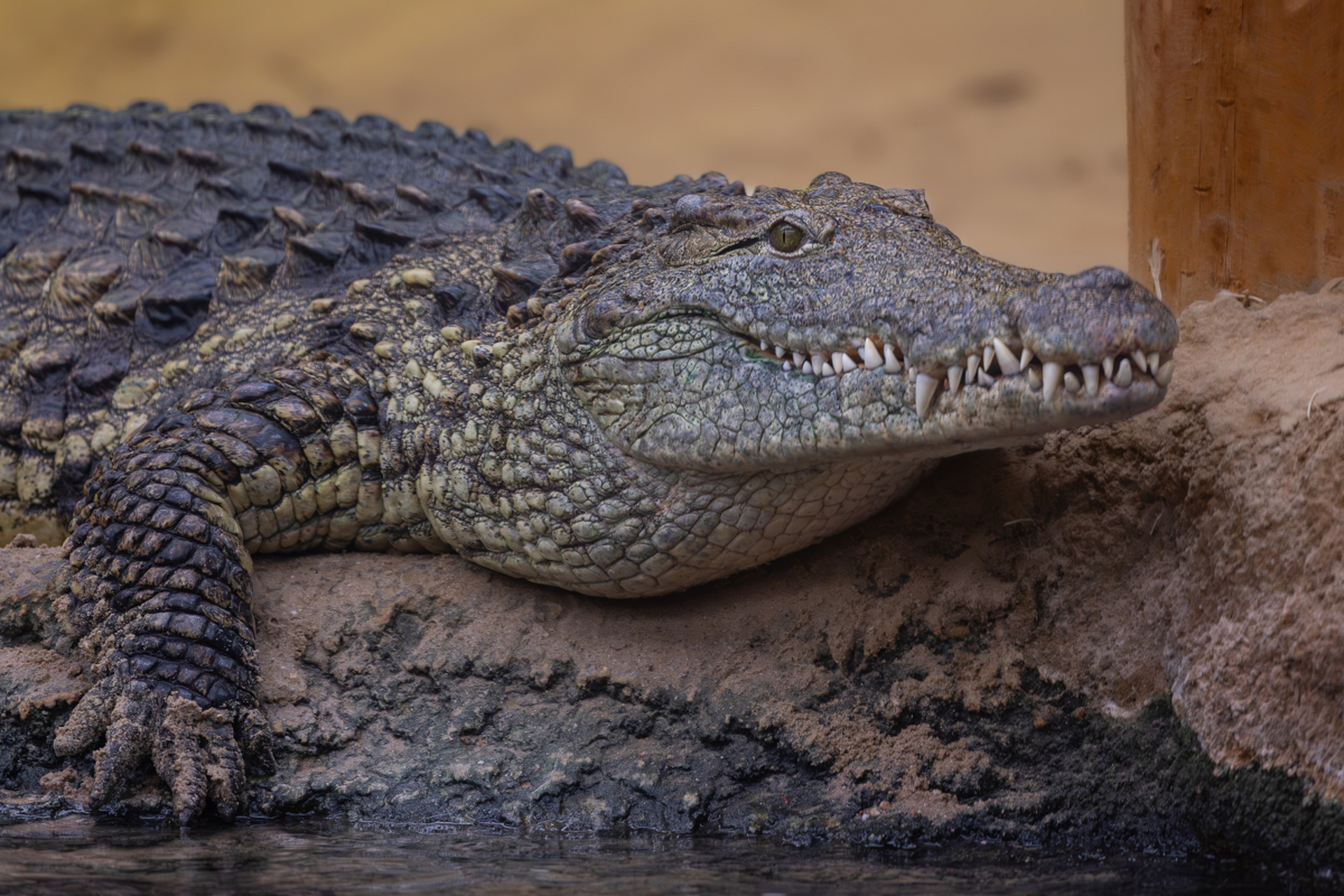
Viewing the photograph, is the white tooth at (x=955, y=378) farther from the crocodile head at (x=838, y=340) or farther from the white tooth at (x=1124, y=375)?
the white tooth at (x=1124, y=375)

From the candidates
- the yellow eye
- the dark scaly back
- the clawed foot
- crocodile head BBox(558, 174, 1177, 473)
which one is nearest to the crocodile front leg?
the clawed foot

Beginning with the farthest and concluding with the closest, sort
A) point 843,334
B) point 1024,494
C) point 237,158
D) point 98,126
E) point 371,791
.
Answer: point 98,126 < point 237,158 < point 1024,494 < point 371,791 < point 843,334

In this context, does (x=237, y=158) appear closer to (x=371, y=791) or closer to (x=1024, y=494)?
(x=371, y=791)

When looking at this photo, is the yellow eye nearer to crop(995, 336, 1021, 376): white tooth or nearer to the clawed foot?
crop(995, 336, 1021, 376): white tooth

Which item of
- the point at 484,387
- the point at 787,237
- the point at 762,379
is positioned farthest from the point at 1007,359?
the point at 484,387

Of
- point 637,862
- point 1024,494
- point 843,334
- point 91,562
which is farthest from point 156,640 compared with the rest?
point 1024,494

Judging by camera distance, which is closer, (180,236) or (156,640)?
(156,640)

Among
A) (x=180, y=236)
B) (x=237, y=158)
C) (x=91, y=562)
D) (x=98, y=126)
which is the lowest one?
(x=91, y=562)

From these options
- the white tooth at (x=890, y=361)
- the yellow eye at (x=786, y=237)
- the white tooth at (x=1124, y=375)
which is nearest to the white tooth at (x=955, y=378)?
the white tooth at (x=890, y=361)
